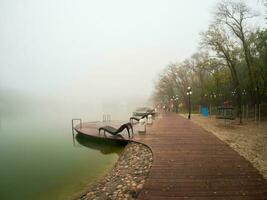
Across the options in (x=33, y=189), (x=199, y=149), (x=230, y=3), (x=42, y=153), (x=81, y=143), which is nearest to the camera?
(x=33, y=189)

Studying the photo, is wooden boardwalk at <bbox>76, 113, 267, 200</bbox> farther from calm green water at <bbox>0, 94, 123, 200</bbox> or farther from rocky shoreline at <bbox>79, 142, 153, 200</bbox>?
calm green water at <bbox>0, 94, 123, 200</bbox>

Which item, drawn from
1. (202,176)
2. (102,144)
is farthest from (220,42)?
(202,176)

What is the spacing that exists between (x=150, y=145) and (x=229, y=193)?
4.45 m

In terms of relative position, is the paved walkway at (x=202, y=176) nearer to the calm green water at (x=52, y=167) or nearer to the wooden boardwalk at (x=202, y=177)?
the wooden boardwalk at (x=202, y=177)

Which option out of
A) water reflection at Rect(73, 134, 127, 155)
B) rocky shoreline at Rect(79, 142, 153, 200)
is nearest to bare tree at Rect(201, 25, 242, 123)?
water reflection at Rect(73, 134, 127, 155)

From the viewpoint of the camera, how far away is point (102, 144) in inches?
475

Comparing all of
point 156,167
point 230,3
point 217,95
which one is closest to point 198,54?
point 217,95

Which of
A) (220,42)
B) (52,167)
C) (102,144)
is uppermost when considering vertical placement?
(220,42)

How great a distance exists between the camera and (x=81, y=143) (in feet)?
43.9

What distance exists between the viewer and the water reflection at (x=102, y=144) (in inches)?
432

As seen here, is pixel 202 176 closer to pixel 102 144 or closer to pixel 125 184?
pixel 125 184

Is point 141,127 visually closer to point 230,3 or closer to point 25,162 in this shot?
point 25,162

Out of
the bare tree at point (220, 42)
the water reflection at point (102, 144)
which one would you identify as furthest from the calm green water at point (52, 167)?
the bare tree at point (220, 42)

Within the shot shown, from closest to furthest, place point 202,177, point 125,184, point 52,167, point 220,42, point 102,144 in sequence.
Answer: point 202,177
point 125,184
point 52,167
point 102,144
point 220,42
